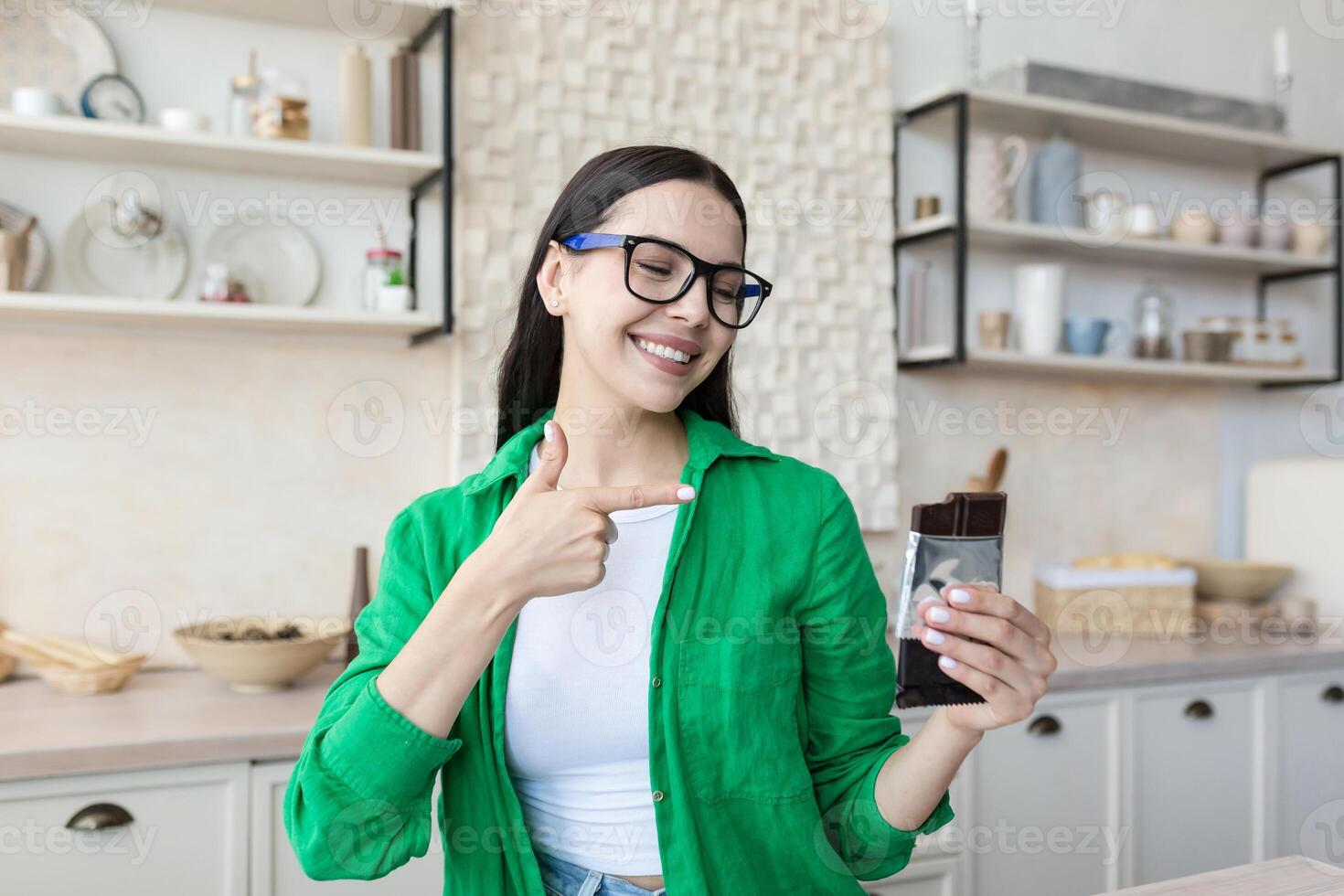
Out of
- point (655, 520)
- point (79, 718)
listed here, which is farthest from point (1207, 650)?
point (79, 718)

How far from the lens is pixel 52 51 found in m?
2.10

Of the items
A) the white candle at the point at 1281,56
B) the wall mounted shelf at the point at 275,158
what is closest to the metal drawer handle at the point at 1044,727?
the wall mounted shelf at the point at 275,158

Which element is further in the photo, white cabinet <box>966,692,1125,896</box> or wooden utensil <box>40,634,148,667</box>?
white cabinet <box>966,692,1125,896</box>

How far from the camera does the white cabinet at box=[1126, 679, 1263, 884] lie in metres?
2.46

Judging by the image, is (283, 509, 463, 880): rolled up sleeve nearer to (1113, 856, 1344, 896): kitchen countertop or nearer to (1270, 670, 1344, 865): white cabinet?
(1113, 856, 1344, 896): kitchen countertop

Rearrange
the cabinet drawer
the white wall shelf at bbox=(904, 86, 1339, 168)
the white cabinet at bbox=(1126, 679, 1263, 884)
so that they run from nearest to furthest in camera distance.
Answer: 1. the cabinet drawer
2. the white cabinet at bbox=(1126, 679, 1263, 884)
3. the white wall shelf at bbox=(904, 86, 1339, 168)

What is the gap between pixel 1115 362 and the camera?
276 centimetres

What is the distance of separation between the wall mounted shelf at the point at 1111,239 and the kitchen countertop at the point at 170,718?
2.54 feet

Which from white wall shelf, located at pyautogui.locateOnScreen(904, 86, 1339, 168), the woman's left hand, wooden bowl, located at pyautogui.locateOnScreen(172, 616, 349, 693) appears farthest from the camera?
white wall shelf, located at pyautogui.locateOnScreen(904, 86, 1339, 168)

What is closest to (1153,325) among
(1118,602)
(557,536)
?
(1118,602)

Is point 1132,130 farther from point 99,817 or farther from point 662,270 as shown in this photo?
point 99,817

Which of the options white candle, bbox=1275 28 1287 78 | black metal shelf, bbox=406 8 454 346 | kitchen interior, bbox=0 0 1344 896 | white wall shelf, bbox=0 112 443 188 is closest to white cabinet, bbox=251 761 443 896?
kitchen interior, bbox=0 0 1344 896

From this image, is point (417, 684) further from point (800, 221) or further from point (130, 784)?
point (800, 221)

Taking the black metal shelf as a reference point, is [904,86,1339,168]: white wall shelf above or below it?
above
